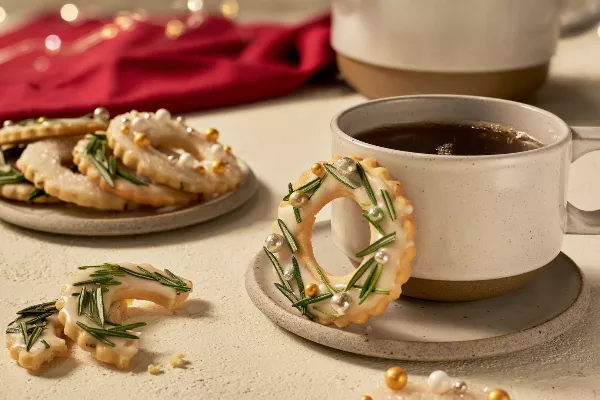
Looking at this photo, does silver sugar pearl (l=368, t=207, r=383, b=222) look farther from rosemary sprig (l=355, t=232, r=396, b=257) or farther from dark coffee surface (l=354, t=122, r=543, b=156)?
dark coffee surface (l=354, t=122, r=543, b=156)

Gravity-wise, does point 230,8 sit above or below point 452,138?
below

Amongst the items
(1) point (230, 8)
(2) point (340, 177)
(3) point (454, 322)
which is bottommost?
(1) point (230, 8)

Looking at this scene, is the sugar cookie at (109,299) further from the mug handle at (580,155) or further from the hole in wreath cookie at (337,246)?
the mug handle at (580,155)

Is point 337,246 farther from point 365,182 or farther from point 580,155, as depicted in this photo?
point 580,155

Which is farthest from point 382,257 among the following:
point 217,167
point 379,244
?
point 217,167

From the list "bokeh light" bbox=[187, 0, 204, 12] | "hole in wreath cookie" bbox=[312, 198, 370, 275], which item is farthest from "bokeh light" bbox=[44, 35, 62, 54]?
"hole in wreath cookie" bbox=[312, 198, 370, 275]

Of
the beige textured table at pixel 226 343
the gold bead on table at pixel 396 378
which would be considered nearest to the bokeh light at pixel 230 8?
the beige textured table at pixel 226 343

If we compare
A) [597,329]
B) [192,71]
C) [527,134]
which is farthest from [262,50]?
[597,329]

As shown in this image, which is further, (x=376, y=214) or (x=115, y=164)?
(x=115, y=164)
